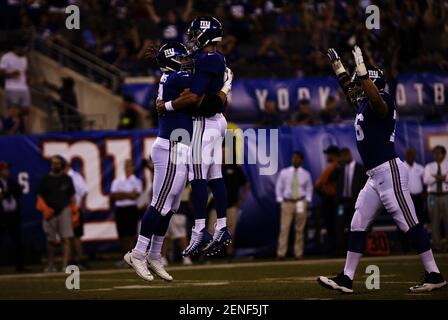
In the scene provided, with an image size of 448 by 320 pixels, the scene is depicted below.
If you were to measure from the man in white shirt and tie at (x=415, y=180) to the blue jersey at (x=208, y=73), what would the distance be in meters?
10.4

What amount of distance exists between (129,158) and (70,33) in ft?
13.3

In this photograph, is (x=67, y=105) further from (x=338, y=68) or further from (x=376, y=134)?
(x=376, y=134)

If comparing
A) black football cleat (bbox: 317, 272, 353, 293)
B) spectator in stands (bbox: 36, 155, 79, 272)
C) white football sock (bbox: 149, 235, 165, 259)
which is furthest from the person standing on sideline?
black football cleat (bbox: 317, 272, 353, 293)

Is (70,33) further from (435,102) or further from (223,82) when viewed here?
(223,82)

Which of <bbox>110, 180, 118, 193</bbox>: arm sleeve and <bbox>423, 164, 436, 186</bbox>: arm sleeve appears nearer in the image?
<bbox>110, 180, 118, 193</bbox>: arm sleeve

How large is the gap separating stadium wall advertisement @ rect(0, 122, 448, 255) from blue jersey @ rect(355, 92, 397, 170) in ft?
32.5

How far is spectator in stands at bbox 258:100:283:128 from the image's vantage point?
23.3 meters

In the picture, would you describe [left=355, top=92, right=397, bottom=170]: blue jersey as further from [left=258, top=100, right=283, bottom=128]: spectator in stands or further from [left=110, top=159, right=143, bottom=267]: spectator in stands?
[left=258, top=100, right=283, bottom=128]: spectator in stands

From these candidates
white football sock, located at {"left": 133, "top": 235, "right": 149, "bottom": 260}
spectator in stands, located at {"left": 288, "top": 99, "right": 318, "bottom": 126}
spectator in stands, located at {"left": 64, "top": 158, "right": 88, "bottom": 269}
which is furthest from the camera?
spectator in stands, located at {"left": 288, "top": 99, "right": 318, "bottom": 126}

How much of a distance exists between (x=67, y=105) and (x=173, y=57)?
11.0 m

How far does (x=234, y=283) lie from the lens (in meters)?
14.3

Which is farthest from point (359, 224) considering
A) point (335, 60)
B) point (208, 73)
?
point (208, 73)

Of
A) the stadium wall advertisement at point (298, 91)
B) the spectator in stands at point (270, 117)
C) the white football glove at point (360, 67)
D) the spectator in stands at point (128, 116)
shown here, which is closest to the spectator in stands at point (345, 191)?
the spectator in stands at point (270, 117)

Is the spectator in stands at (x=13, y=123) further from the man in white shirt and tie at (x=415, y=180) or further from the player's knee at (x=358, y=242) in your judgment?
the player's knee at (x=358, y=242)
